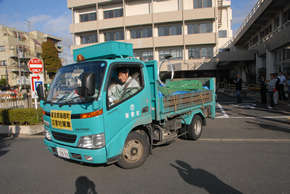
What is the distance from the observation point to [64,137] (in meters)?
3.24

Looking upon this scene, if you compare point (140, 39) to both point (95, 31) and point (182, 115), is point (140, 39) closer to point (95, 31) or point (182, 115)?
point (95, 31)

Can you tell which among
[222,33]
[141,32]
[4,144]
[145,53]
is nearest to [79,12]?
[141,32]

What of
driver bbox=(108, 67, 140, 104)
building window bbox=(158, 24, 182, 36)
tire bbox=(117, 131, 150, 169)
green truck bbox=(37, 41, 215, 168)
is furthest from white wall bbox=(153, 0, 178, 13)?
tire bbox=(117, 131, 150, 169)

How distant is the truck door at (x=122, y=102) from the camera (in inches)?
122

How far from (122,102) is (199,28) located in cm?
2836

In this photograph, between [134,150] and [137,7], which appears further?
[137,7]

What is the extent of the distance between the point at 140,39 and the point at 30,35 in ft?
108

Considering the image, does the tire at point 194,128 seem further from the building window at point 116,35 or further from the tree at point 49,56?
the tree at point 49,56

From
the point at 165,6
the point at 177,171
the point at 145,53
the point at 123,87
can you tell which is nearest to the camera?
the point at 177,171

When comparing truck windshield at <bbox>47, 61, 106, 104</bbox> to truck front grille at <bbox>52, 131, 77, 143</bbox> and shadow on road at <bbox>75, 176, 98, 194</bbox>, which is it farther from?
shadow on road at <bbox>75, 176, 98, 194</bbox>

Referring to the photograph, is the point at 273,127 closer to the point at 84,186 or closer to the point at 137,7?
the point at 84,186

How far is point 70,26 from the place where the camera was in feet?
104

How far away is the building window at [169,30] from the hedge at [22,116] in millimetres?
24916

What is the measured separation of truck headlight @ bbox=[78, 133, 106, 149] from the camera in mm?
2967
